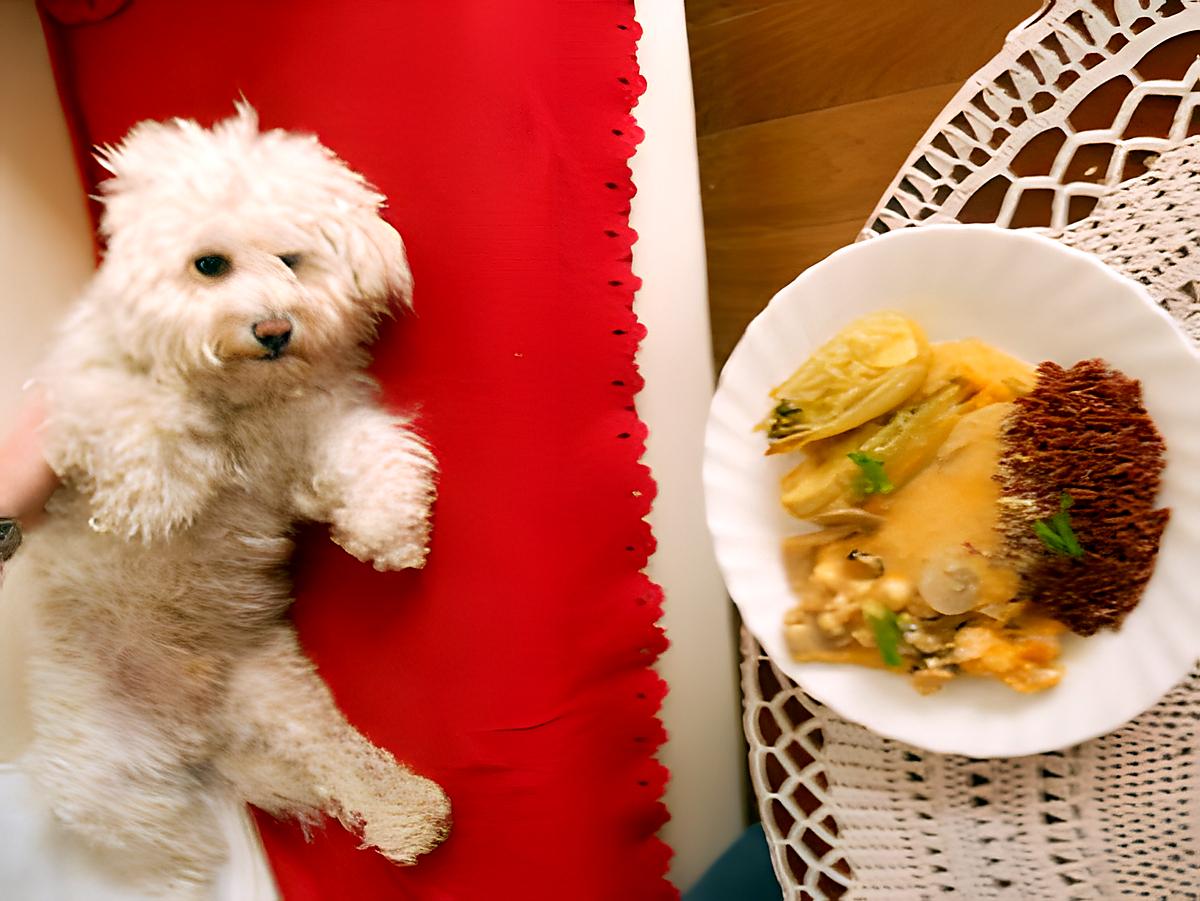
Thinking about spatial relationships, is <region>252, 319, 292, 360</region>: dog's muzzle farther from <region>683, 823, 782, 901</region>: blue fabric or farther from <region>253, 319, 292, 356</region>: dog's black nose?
<region>683, 823, 782, 901</region>: blue fabric

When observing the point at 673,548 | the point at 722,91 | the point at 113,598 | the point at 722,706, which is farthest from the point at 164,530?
the point at 722,91

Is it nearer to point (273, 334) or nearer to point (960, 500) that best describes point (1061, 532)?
point (960, 500)

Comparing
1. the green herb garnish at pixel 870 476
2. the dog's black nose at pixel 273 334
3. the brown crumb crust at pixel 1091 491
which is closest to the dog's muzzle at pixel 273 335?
the dog's black nose at pixel 273 334

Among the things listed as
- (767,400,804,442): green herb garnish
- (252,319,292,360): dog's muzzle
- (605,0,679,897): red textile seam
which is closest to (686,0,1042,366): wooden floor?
(605,0,679,897): red textile seam

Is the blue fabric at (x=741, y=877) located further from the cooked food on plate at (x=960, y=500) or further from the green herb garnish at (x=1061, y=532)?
the green herb garnish at (x=1061, y=532)

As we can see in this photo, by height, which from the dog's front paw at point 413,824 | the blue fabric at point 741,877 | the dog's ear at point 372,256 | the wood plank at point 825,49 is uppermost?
the wood plank at point 825,49

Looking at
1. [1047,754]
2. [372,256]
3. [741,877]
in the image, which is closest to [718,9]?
[372,256]

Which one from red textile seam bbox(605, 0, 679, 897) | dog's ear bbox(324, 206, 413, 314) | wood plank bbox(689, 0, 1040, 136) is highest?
wood plank bbox(689, 0, 1040, 136)
